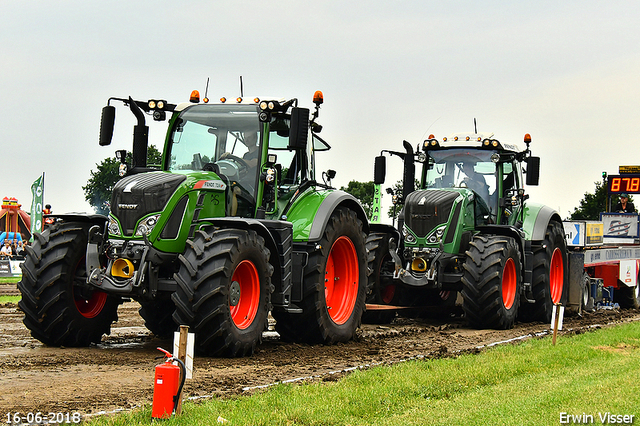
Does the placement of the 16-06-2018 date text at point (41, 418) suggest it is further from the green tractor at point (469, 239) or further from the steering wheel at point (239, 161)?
the green tractor at point (469, 239)

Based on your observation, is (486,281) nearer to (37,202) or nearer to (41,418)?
(41,418)

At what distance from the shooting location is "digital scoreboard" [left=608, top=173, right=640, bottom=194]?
27.9 m

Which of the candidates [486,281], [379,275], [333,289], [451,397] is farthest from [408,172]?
[451,397]

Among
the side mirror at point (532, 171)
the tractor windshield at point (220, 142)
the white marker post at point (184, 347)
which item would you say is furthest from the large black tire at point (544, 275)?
the white marker post at point (184, 347)

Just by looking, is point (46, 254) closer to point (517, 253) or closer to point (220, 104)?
point (220, 104)

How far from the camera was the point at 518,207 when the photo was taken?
14953mm

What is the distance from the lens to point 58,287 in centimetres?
916

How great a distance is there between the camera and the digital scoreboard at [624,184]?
91.5 feet

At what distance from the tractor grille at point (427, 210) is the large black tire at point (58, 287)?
6087 mm

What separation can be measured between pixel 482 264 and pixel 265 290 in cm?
483

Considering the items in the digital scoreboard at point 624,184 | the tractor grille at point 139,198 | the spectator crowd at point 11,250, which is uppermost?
the digital scoreboard at point 624,184

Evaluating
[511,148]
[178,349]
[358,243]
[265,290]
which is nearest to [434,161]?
[511,148]

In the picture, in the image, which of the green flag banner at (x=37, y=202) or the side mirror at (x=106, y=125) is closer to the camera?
the side mirror at (x=106, y=125)

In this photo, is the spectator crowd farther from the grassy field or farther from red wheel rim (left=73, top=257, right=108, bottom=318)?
the grassy field
